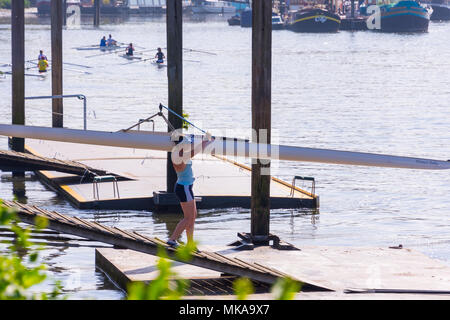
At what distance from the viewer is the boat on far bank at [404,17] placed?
121m

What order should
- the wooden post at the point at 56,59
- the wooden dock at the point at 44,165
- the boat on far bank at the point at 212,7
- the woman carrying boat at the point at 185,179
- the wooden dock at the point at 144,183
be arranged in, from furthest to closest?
1. the boat on far bank at the point at 212,7
2. the wooden post at the point at 56,59
3. the wooden dock at the point at 44,165
4. the wooden dock at the point at 144,183
5. the woman carrying boat at the point at 185,179

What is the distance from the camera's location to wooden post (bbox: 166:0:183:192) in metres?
14.1

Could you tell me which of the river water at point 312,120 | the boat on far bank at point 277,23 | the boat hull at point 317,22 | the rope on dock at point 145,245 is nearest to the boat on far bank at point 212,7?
the boat on far bank at point 277,23

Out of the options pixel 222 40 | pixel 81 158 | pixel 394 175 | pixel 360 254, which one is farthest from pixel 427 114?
pixel 222 40

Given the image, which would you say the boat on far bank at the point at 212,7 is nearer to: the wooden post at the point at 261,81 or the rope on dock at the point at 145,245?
the wooden post at the point at 261,81

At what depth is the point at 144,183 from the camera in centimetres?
1678

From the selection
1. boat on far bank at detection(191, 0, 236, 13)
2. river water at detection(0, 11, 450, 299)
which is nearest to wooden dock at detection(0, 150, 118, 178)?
river water at detection(0, 11, 450, 299)

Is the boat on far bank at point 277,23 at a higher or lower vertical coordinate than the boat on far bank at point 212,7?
lower

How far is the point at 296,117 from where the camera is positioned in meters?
35.9

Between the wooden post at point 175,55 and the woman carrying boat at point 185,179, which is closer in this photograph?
the woman carrying boat at point 185,179

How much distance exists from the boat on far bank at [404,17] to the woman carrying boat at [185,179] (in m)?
114

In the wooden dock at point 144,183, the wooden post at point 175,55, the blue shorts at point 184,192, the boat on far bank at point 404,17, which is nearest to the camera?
the blue shorts at point 184,192

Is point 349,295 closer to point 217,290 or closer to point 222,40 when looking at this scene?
point 217,290

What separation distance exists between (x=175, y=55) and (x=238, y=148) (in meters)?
3.57
